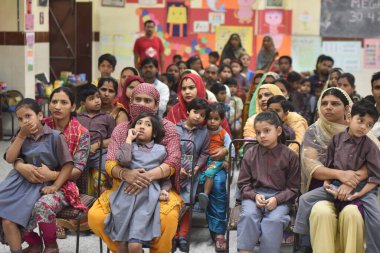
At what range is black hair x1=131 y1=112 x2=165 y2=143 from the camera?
376 centimetres

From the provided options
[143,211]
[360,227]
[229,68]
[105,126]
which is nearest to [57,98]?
[105,126]

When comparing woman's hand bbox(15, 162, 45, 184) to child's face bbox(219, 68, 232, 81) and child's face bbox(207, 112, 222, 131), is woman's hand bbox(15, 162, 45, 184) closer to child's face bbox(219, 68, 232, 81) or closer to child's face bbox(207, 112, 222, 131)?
child's face bbox(207, 112, 222, 131)

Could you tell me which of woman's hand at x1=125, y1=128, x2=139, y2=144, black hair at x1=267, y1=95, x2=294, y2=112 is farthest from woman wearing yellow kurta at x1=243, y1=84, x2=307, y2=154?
woman's hand at x1=125, y1=128, x2=139, y2=144

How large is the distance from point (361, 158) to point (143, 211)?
1.28 m

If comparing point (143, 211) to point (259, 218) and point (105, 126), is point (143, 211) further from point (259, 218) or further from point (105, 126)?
point (105, 126)

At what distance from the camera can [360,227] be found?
11.3 feet

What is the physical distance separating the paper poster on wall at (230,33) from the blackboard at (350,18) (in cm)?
119

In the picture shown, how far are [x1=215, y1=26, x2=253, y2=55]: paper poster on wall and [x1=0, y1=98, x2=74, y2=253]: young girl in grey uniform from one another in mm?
6889

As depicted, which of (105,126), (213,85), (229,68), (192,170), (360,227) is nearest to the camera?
(360,227)

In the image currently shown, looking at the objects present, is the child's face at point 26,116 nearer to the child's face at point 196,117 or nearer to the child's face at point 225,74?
the child's face at point 196,117

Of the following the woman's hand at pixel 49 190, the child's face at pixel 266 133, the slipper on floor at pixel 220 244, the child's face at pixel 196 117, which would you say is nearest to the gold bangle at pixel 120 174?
the woman's hand at pixel 49 190

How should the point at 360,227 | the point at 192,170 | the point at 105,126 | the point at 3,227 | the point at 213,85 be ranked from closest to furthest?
the point at 360,227 < the point at 3,227 < the point at 192,170 < the point at 105,126 < the point at 213,85

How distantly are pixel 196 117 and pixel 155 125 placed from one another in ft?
2.38

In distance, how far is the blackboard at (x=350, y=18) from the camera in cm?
1005
